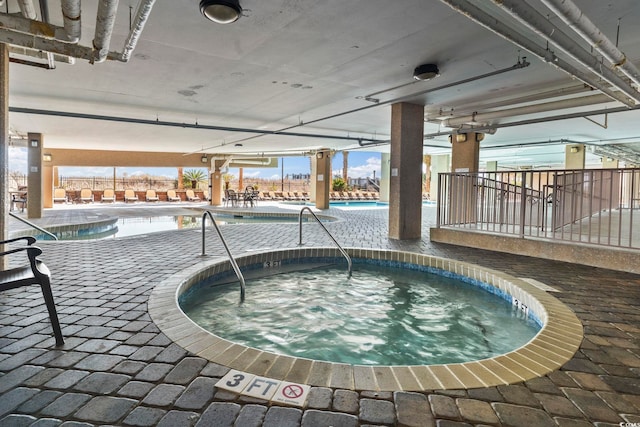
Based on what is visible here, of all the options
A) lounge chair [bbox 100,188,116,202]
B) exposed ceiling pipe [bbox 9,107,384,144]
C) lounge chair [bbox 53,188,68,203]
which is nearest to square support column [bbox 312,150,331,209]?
exposed ceiling pipe [bbox 9,107,384,144]

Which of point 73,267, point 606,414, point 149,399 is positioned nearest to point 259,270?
point 73,267

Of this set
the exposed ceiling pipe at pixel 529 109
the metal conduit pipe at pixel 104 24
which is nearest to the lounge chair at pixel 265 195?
the exposed ceiling pipe at pixel 529 109

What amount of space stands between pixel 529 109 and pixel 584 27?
167 inches

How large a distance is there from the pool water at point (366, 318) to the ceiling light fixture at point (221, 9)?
2.58m

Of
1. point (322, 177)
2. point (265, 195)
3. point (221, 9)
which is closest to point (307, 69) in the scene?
point (221, 9)

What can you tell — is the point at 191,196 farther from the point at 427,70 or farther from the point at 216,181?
the point at 427,70

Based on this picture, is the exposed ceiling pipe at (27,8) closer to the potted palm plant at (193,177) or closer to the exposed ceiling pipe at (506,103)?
the exposed ceiling pipe at (506,103)

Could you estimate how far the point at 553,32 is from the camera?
273 cm

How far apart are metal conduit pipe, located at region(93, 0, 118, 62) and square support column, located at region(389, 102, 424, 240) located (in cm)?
474

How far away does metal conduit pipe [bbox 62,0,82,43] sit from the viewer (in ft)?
Answer: 7.93

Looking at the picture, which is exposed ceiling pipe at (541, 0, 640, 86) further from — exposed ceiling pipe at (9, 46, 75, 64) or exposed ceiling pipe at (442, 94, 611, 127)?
exposed ceiling pipe at (9, 46, 75, 64)

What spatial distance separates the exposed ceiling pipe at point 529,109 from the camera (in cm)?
546

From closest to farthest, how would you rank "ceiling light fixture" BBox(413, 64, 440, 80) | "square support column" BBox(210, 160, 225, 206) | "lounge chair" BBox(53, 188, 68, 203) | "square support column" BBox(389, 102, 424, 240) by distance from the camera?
"ceiling light fixture" BBox(413, 64, 440, 80)
"square support column" BBox(389, 102, 424, 240)
"square support column" BBox(210, 160, 225, 206)
"lounge chair" BBox(53, 188, 68, 203)

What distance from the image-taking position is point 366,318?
3326 millimetres
